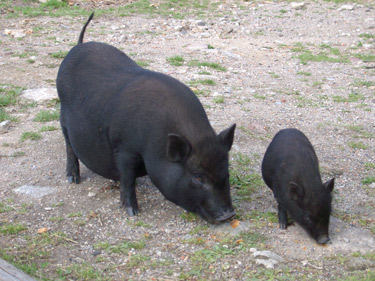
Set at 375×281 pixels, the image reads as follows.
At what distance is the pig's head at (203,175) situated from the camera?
4.20 m

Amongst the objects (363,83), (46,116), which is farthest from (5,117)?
(363,83)

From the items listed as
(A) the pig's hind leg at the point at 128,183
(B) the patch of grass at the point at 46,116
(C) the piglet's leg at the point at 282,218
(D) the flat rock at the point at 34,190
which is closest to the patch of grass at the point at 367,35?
(B) the patch of grass at the point at 46,116

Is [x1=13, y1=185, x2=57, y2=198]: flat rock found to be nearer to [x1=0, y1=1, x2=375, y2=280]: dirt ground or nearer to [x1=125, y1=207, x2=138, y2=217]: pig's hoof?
[x1=0, y1=1, x2=375, y2=280]: dirt ground

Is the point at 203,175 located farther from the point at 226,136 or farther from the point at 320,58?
the point at 320,58

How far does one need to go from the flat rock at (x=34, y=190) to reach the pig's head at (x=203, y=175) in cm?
147

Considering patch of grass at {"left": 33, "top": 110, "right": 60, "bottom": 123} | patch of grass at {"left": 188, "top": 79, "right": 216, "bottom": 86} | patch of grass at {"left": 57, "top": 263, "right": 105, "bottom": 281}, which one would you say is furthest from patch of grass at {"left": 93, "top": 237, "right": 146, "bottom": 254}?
patch of grass at {"left": 188, "top": 79, "right": 216, "bottom": 86}

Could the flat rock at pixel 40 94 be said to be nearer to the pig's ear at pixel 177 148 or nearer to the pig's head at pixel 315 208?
the pig's ear at pixel 177 148

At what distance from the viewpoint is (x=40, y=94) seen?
7789mm

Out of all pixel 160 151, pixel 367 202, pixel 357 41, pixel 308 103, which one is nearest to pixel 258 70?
pixel 308 103

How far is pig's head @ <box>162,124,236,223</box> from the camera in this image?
13.8 feet

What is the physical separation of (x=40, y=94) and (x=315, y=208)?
4919mm

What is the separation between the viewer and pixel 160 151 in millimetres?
Result: 4305

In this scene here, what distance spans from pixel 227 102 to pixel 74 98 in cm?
341

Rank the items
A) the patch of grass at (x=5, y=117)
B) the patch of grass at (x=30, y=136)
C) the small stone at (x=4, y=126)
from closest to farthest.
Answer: the patch of grass at (x=30, y=136)
the small stone at (x=4, y=126)
the patch of grass at (x=5, y=117)
